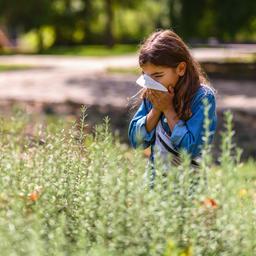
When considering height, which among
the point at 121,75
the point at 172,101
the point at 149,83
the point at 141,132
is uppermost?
the point at 149,83

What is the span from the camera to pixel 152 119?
3.73 metres

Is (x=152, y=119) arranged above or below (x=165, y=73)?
below

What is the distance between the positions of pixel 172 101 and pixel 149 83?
24 centimetres

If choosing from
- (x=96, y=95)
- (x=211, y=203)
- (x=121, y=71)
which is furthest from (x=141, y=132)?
(x=121, y=71)

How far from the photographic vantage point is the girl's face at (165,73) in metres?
3.67

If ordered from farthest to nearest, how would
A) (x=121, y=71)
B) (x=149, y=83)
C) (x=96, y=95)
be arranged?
(x=121, y=71), (x=96, y=95), (x=149, y=83)

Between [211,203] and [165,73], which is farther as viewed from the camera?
[165,73]

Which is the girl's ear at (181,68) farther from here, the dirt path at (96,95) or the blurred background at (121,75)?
the dirt path at (96,95)

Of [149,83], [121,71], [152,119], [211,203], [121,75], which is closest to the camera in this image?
[211,203]

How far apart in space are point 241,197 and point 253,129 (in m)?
6.90

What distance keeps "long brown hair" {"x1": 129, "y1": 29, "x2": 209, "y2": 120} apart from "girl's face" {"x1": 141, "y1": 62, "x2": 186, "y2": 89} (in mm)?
17

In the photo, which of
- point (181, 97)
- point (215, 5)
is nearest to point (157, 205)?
point (181, 97)

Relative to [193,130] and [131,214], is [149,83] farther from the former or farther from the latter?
[131,214]

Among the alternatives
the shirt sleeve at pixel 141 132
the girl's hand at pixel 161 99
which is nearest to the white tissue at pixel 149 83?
the girl's hand at pixel 161 99
